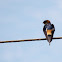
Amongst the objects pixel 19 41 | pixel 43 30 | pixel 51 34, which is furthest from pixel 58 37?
pixel 19 41

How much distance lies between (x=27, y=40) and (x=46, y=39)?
1921 mm

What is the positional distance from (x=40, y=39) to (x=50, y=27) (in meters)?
2.43

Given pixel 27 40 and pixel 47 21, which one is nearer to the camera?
pixel 27 40

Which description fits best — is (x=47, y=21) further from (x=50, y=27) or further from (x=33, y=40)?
(x=33, y=40)

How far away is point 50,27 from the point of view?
1961cm

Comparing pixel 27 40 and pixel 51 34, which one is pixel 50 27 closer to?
pixel 51 34

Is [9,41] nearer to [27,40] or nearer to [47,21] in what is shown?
[27,40]

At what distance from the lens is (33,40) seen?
17.9 meters

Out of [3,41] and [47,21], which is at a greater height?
[47,21]

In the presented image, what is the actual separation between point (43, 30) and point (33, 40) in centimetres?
228

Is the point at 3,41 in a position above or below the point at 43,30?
below

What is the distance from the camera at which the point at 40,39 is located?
17.9m

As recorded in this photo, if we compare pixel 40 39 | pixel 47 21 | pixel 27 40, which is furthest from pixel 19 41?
pixel 47 21

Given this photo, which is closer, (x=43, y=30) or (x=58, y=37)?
(x=58, y=37)
